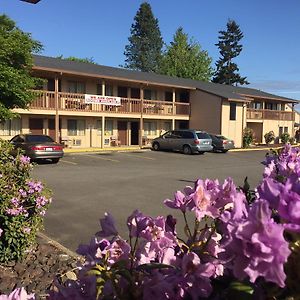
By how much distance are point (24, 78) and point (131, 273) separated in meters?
21.3

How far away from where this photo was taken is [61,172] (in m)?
18.8

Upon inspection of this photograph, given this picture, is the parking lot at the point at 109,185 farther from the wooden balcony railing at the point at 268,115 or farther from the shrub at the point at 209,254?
the wooden balcony railing at the point at 268,115

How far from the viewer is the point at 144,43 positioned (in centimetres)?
8206

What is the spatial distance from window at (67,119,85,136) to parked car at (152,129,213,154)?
5.78m

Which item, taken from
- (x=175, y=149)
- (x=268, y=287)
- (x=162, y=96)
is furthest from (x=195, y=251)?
(x=162, y=96)

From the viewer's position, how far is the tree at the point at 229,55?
80562mm

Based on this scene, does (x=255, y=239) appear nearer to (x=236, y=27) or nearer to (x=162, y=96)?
(x=162, y=96)

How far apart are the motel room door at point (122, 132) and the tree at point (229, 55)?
1923 inches

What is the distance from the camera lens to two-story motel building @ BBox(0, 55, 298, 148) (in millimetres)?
29078

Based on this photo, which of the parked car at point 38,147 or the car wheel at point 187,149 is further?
the car wheel at point 187,149

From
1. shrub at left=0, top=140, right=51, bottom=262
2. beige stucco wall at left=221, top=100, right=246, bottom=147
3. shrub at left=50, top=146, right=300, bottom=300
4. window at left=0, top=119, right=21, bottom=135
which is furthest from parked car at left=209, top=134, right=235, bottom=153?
shrub at left=50, top=146, right=300, bottom=300

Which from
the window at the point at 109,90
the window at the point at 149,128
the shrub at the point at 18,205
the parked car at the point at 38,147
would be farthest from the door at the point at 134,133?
the shrub at the point at 18,205

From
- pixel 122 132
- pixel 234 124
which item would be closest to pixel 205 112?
pixel 234 124

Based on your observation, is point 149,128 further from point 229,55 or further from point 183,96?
point 229,55
